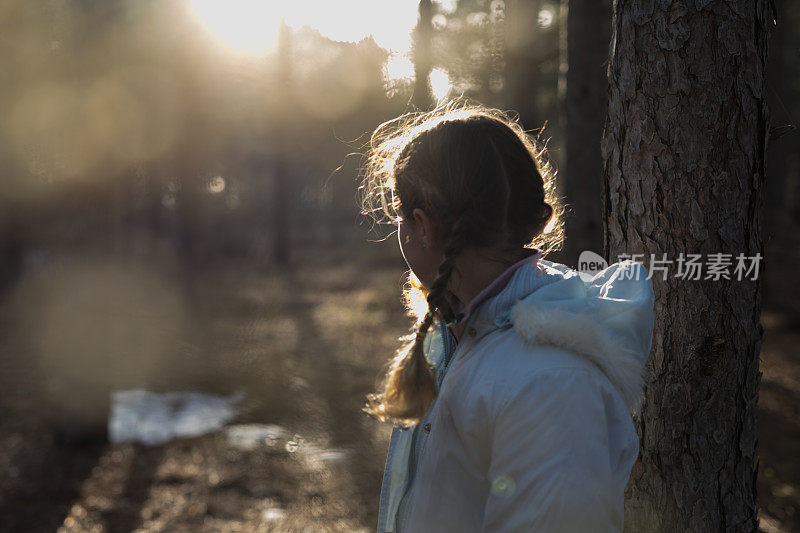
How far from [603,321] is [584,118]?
440 cm

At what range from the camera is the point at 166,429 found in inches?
236

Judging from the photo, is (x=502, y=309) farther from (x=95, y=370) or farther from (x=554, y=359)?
(x=95, y=370)

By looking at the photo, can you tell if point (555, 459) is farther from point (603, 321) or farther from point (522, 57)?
point (522, 57)

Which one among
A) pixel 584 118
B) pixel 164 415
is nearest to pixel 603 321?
pixel 584 118

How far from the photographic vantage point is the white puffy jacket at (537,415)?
1163 millimetres

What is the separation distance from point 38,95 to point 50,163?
2.12 feet

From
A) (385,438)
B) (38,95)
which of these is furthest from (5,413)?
(385,438)

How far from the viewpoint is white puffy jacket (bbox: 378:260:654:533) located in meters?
1.16

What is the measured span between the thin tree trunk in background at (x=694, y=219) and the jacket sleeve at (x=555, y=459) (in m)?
1.08

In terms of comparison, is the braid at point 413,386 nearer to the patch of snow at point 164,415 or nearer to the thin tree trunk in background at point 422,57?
the patch of snow at point 164,415

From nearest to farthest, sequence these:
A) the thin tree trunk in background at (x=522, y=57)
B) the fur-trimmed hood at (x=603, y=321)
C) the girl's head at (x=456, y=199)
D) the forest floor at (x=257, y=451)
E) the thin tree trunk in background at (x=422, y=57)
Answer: the fur-trimmed hood at (x=603, y=321)
the girl's head at (x=456, y=199)
the forest floor at (x=257, y=451)
the thin tree trunk in background at (x=522, y=57)
the thin tree trunk in background at (x=422, y=57)

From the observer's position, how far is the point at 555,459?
3.79 feet

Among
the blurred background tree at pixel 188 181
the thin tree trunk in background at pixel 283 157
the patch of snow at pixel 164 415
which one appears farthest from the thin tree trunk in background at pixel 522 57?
the thin tree trunk in background at pixel 283 157

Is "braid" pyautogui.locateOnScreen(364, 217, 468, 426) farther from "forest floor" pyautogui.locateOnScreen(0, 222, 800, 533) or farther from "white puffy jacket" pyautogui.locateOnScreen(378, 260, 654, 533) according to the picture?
"forest floor" pyautogui.locateOnScreen(0, 222, 800, 533)
